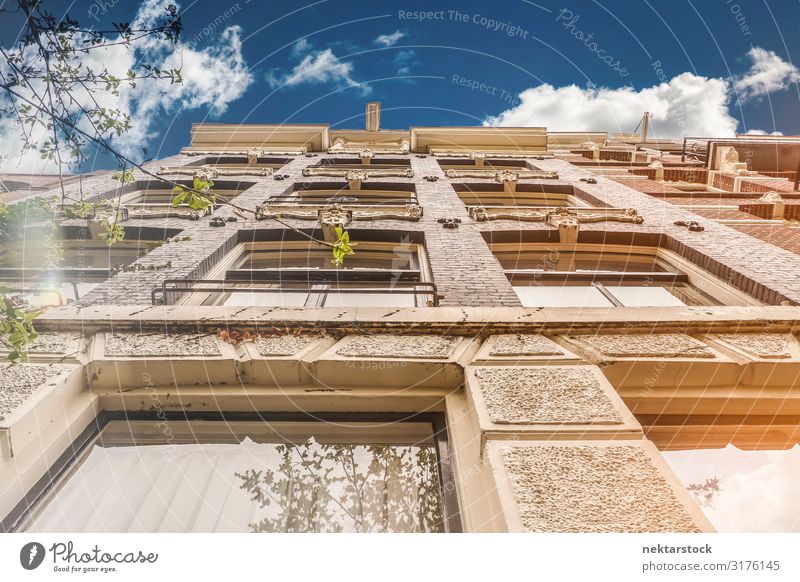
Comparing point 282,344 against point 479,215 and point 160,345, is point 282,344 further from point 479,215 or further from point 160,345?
point 479,215

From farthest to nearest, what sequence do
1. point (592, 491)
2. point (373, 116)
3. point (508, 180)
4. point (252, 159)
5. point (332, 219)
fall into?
point (373, 116) → point (252, 159) → point (508, 180) → point (332, 219) → point (592, 491)

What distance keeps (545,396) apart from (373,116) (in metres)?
21.9

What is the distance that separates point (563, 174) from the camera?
14969 millimetres

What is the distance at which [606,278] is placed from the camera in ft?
24.8

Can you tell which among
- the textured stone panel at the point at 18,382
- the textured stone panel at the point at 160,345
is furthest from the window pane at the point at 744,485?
the textured stone panel at the point at 18,382

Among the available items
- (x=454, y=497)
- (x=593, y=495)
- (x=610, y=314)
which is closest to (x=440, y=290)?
(x=610, y=314)

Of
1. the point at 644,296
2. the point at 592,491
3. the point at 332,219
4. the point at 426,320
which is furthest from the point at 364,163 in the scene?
the point at 592,491

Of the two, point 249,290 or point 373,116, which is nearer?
point 249,290

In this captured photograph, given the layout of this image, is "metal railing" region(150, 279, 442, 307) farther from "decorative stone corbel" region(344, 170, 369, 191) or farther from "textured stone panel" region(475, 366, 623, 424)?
"decorative stone corbel" region(344, 170, 369, 191)

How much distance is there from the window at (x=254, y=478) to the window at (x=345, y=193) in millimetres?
8817

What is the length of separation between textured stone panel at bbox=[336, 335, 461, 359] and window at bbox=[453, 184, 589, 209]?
901 centimetres

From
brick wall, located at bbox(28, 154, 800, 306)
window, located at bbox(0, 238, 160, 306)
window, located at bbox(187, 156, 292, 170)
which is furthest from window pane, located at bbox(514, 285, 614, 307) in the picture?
window, located at bbox(187, 156, 292, 170)
